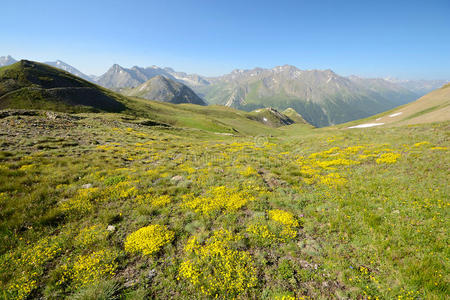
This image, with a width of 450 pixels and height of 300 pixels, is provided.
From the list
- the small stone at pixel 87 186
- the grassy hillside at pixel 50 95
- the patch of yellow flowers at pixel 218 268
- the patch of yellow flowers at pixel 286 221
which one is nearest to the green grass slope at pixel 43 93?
the grassy hillside at pixel 50 95

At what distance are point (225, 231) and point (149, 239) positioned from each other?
3439mm

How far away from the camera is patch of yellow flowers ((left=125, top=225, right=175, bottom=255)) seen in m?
7.04

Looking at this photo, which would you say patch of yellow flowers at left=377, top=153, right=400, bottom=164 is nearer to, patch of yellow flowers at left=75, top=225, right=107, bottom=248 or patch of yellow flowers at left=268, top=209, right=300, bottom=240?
patch of yellow flowers at left=268, top=209, right=300, bottom=240

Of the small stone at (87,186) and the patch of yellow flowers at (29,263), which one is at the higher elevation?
the small stone at (87,186)

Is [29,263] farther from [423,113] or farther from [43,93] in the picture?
[43,93]

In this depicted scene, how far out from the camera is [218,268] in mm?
6309

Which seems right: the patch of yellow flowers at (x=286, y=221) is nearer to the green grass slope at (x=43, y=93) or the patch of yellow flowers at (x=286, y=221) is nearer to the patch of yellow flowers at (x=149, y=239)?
the patch of yellow flowers at (x=149, y=239)

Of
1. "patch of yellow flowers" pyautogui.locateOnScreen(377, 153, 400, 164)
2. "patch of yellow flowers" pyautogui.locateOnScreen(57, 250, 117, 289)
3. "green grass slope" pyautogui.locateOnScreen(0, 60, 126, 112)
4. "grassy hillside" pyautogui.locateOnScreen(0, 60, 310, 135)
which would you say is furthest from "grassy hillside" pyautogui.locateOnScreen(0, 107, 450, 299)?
"green grass slope" pyautogui.locateOnScreen(0, 60, 126, 112)

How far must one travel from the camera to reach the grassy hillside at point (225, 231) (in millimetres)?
5598

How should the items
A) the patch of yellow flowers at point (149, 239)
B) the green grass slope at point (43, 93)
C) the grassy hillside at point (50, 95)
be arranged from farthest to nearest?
1. the grassy hillside at point (50, 95)
2. the green grass slope at point (43, 93)
3. the patch of yellow flowers at point (149, 239)

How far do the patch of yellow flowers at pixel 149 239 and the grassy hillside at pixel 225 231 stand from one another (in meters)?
0.05

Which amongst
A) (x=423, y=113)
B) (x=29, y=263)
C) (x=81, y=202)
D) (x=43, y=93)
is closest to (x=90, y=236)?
(x=29, y=263)

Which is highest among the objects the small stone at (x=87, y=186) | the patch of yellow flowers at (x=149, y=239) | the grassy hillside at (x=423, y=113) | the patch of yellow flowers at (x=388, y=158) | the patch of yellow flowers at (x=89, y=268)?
the grassy hillside at (x=423, y=113)

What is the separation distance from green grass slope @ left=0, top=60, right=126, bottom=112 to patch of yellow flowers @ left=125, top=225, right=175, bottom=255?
79038 millimetres
